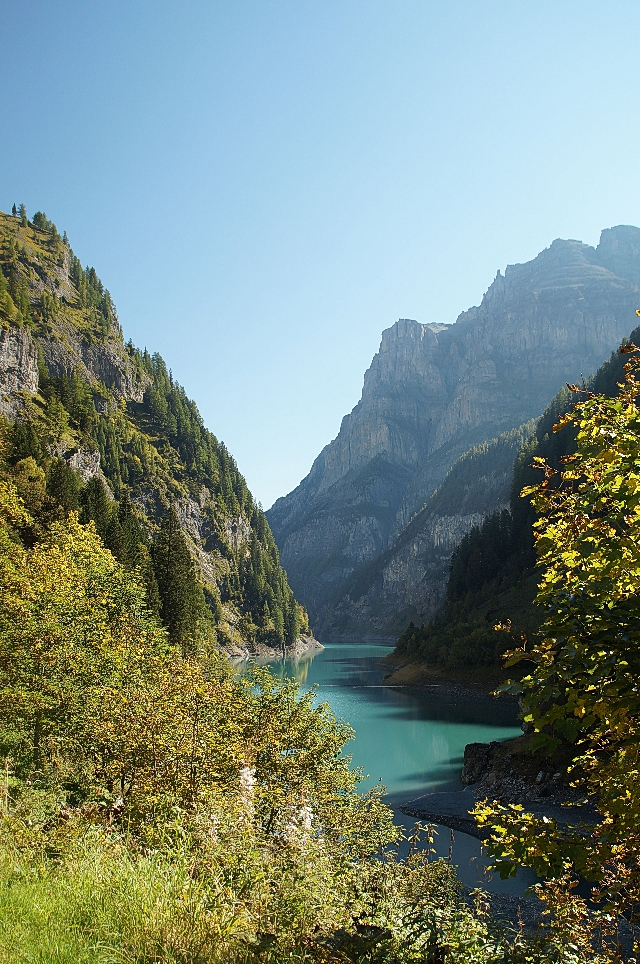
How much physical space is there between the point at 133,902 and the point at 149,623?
2191 cm

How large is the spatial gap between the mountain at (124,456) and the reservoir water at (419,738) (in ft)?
60.7

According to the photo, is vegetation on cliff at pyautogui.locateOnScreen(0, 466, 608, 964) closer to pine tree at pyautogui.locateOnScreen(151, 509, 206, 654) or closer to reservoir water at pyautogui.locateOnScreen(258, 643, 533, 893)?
reservoir water at pyautogui.locateOnScreen(258, 643, 533, 893)

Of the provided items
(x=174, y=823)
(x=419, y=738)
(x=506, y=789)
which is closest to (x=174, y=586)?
(x=419, y=738)

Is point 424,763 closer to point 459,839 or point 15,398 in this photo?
point 459,839

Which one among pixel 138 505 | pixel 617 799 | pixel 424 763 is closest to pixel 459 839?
pixel 424 763

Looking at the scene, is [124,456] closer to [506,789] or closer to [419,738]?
[419,738]

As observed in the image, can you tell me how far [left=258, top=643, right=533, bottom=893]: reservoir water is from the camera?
24672mm

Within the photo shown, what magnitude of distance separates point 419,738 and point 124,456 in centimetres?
9174

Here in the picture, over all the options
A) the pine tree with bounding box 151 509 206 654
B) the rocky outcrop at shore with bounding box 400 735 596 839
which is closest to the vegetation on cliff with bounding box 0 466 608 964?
the rocky outcrop at shore with bounding box 400 735 596 839

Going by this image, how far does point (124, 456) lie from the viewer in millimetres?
120750

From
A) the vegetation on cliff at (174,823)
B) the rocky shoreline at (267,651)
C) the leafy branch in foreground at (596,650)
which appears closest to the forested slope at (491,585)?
the rocky shoreline at (267,651)

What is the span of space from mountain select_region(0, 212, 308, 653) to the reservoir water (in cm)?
1850

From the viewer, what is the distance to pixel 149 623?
25703 millimetres

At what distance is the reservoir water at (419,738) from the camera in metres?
24.7
